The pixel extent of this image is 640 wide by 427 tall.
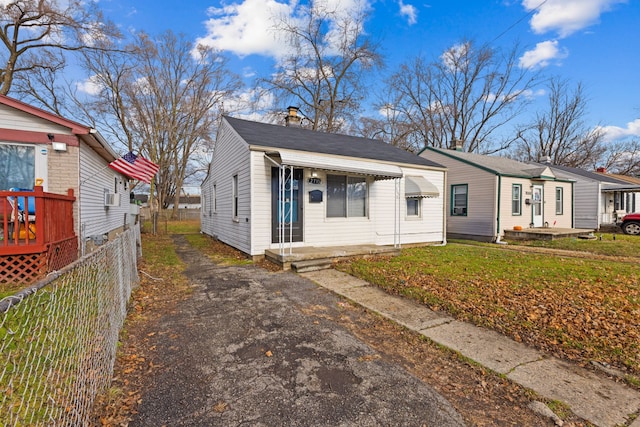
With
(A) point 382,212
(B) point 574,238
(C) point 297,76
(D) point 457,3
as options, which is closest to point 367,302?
(A) point 382,212

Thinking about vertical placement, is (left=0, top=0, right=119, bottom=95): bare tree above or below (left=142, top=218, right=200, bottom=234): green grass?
above

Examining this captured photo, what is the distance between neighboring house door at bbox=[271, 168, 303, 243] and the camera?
8.38 m

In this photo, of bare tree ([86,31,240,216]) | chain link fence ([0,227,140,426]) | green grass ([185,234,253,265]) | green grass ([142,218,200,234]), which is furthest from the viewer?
bare tree ([86,31,240,216])

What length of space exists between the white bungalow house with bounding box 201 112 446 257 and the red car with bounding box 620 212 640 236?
1156cm

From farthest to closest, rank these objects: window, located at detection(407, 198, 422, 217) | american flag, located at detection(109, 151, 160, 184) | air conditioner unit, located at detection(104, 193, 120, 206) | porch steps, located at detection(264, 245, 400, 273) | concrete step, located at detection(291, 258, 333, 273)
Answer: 1. window, located at detection(407, 198, 422, 217)
2. air conditioner unit, located at detection(104, 193, 120, 206)
3. american flag, located at detection(109, 151, 160, 184)
4. porch steps, located at detection(264, 245, 400, 273)
5. concrete step, located at detection(291, 258, 333, 273)

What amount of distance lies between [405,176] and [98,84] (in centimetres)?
2458

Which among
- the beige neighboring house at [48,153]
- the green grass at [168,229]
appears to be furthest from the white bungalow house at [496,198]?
→ the green grass at [168,229]

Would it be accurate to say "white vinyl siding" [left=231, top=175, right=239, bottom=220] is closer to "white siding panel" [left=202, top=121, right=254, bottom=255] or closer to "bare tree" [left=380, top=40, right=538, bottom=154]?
"white siding panel" [left=202, top=121, right=254, bottom=255]

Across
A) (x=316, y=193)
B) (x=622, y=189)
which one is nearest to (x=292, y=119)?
(x=316, y=193)

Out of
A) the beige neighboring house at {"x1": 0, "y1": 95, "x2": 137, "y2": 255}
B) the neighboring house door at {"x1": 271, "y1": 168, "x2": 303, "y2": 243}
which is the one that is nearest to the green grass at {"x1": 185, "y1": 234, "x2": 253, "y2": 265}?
the neighboring house door at {"x1": 271, "y1": 168, "x2": 303, "y2": 243}

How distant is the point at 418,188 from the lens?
10641 millimetres

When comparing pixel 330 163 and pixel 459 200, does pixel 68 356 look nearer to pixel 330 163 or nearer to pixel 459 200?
pixel 330 163

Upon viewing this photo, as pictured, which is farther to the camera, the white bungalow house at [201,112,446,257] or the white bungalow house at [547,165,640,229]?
the white bungalow house at [547,165,640,229]

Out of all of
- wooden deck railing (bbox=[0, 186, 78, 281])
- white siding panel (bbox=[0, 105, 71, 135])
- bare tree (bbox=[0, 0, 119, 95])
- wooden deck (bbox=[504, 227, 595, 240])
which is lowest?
wooden deck (bbox=[504, 227, 595, 240])
